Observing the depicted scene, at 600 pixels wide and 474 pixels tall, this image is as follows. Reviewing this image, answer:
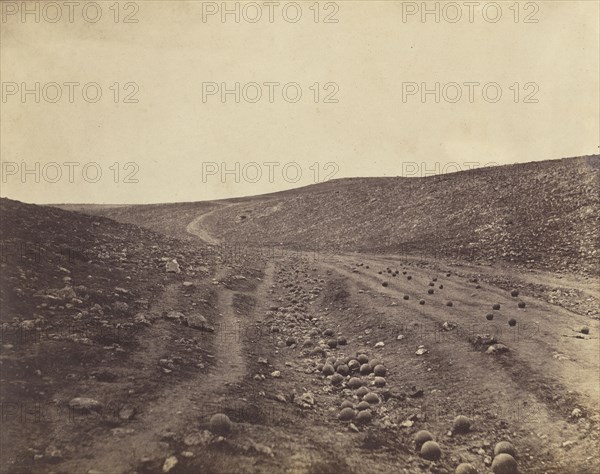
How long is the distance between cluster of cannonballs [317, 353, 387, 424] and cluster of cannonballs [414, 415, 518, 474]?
3.08ft

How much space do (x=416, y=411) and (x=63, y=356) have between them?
6036 mm

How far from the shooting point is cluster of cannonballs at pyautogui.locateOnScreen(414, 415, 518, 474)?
19.0 ft


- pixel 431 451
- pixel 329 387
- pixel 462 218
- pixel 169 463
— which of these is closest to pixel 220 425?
pixel 169 463

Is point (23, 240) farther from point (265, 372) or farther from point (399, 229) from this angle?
point (399, 229)

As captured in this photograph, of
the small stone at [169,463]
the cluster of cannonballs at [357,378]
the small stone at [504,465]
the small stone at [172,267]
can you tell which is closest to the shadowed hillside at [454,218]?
the cluster of cannonballs at [357,378]

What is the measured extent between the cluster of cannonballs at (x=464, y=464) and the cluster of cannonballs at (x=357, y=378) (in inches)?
37.0

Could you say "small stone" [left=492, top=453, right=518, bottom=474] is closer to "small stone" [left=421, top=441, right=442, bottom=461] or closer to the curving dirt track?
the curving dirt track

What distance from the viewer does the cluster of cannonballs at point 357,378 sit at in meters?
7.08

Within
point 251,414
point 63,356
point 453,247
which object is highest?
point 453,247

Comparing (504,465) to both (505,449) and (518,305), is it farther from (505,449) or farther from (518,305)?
(518,305)

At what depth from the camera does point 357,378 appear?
28.5ft

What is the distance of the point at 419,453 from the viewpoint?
6.22m

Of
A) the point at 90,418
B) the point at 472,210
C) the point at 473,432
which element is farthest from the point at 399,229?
the point at 90,418

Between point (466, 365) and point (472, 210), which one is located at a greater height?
point (472, 210)
